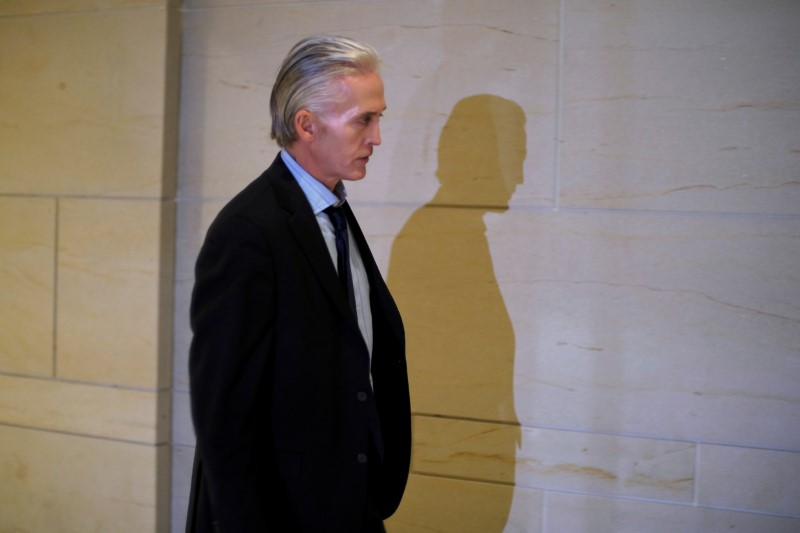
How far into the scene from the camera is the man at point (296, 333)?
171cm

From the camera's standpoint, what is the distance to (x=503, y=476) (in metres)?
3.05

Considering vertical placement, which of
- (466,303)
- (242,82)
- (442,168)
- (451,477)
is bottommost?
(451,477)

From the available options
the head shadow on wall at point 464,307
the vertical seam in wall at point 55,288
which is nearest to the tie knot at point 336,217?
the head shadow on wall at point 464,307

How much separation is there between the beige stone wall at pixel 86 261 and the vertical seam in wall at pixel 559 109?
159 cm

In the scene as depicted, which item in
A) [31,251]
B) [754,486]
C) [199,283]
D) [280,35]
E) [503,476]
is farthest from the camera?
[31,251]

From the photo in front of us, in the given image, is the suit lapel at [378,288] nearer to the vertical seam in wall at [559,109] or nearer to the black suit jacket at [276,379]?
the black suit jacket at [276,379]

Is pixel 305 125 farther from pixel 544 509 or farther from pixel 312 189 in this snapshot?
pixel 544 509

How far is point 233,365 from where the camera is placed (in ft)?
5.58

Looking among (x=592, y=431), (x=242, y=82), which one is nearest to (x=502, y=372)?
(x=592, y=431)

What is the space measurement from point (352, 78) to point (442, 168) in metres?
1.20

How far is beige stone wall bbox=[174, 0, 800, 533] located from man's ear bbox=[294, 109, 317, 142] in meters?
1.19

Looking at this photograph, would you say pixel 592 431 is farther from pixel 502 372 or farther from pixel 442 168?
pixel 442 168

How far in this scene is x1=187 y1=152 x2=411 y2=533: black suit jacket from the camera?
170cm

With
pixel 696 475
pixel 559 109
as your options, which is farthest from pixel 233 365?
pixel 696 475
